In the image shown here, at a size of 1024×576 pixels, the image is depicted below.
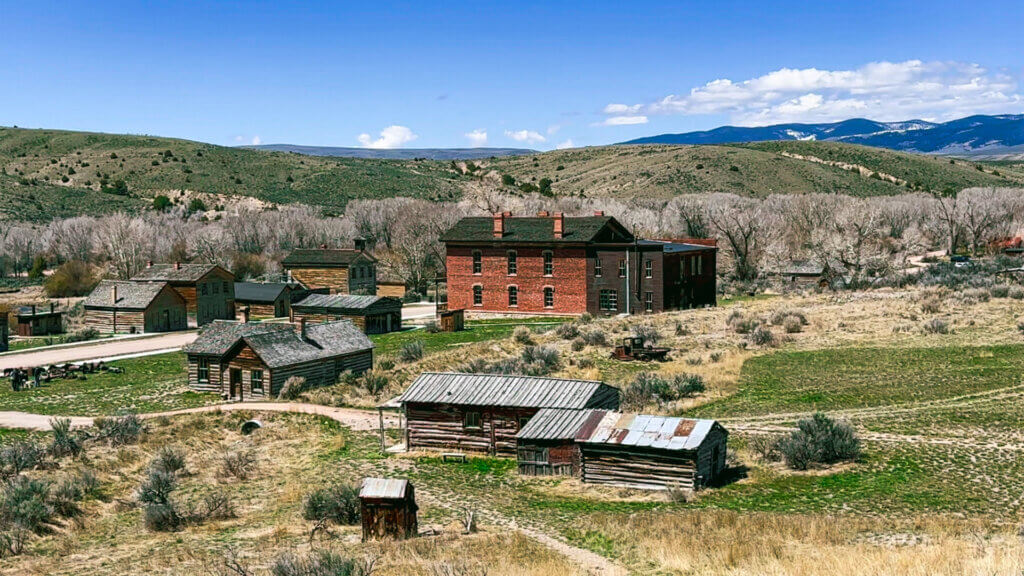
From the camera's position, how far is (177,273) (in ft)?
215

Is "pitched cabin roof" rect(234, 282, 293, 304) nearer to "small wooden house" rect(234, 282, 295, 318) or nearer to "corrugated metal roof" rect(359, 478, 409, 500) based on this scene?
"small wooden house" rect(234, 282, 295, 318)

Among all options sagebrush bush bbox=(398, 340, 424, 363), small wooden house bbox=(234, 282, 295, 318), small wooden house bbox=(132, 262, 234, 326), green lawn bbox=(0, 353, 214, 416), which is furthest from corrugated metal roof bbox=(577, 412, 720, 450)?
small wooden house bbox=(132, 262, 234, 326)

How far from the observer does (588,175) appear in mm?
172625

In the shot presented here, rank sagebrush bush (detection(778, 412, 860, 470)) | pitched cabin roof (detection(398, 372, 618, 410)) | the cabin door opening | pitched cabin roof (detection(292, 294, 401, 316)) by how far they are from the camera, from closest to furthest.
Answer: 1. sagebrush bush (detection(778, 412, 860, 470))
2. pitched cabin roof (detection(398, 372, 618, 410))
3. the cabin door opening
4. pitched cabin roof (detection(292, 294, 401, 316))

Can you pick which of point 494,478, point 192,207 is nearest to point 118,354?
point 494,478

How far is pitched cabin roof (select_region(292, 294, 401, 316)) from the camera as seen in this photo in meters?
57.5

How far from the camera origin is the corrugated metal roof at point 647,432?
24.1m

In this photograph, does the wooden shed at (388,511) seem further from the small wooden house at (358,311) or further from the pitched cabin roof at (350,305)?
the pitched cabin roof at (350,305)

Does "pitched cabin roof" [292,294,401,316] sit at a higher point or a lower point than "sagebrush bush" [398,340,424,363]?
higher

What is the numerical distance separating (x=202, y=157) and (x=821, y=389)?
134250 millimetres

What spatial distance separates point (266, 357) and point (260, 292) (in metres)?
28.3

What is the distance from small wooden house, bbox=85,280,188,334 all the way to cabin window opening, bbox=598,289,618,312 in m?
26.1

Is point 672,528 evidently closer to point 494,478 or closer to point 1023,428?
point 494,478

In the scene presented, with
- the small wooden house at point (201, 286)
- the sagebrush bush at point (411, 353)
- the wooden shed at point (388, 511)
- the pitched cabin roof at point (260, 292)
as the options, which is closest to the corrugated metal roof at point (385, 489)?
the wooden shed at point (388, 511)
